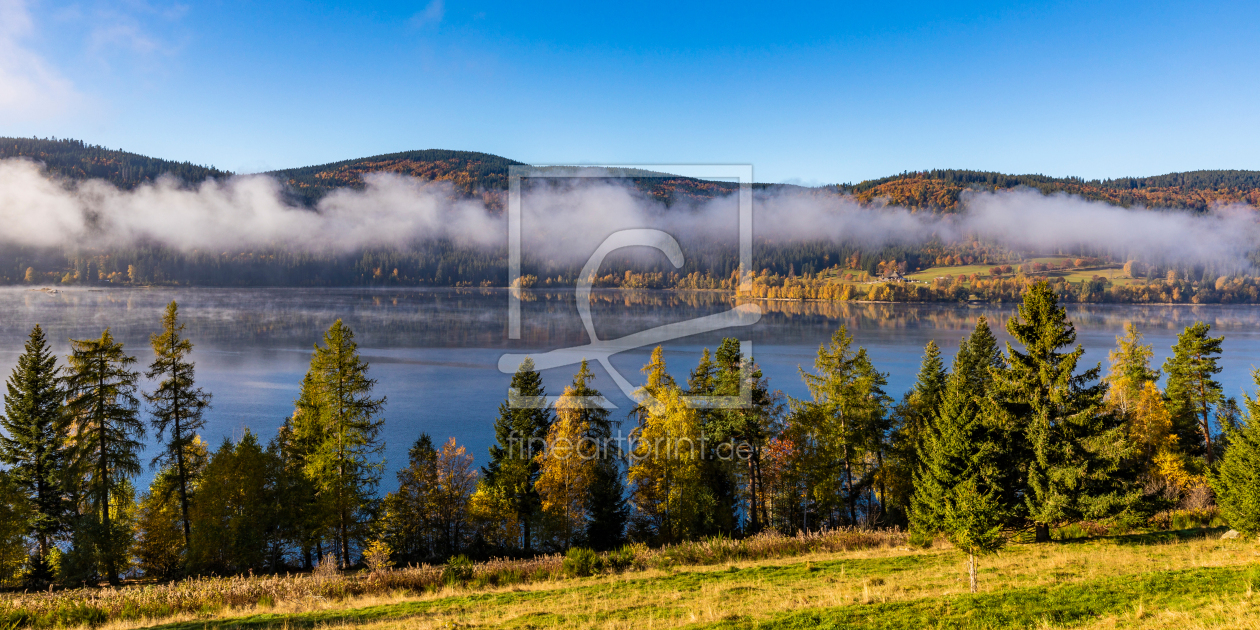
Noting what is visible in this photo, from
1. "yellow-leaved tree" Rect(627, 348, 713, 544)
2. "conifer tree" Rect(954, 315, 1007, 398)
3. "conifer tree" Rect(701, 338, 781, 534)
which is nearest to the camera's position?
"yellow-leaved tree" Rect(627, 348, 713, 544)

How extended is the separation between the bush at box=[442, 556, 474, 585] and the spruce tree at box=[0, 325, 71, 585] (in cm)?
1534

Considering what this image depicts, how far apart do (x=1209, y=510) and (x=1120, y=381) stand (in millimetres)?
10071

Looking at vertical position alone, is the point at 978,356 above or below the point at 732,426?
above

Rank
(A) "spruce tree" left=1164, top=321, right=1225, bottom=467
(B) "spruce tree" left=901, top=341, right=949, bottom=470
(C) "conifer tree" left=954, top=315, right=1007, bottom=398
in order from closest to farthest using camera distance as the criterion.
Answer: (B) "spruce tree" left=901, top=341, right=949, bottom=470, (C) "conifer tree" left=954, top=315, right=1007, bottom=398, (A) "spruce tree" left=1164, top=321, right=1225, bottom=467

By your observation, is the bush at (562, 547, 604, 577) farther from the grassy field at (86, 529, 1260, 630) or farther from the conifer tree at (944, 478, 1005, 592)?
the conifer tree at (944, 478, 1005, 592)

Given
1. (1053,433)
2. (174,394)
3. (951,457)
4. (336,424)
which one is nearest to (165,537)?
(174,394)

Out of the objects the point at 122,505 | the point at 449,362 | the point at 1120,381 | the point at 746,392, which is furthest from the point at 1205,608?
the point at 449,362

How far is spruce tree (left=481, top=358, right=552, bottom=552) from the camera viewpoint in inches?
1045

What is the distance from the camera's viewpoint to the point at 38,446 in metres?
22.5

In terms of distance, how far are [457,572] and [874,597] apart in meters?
11.5

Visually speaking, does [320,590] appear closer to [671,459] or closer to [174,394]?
[174,394]

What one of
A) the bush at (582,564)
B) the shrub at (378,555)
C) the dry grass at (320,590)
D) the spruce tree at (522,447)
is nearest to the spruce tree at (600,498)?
the spruce tree at (522,447)

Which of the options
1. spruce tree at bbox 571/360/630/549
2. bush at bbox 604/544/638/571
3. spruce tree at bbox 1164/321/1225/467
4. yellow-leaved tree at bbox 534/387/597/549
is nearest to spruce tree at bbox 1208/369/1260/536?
spruce tree at bbox 1164/321/1225/467

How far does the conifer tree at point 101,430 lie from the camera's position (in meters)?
20.9
